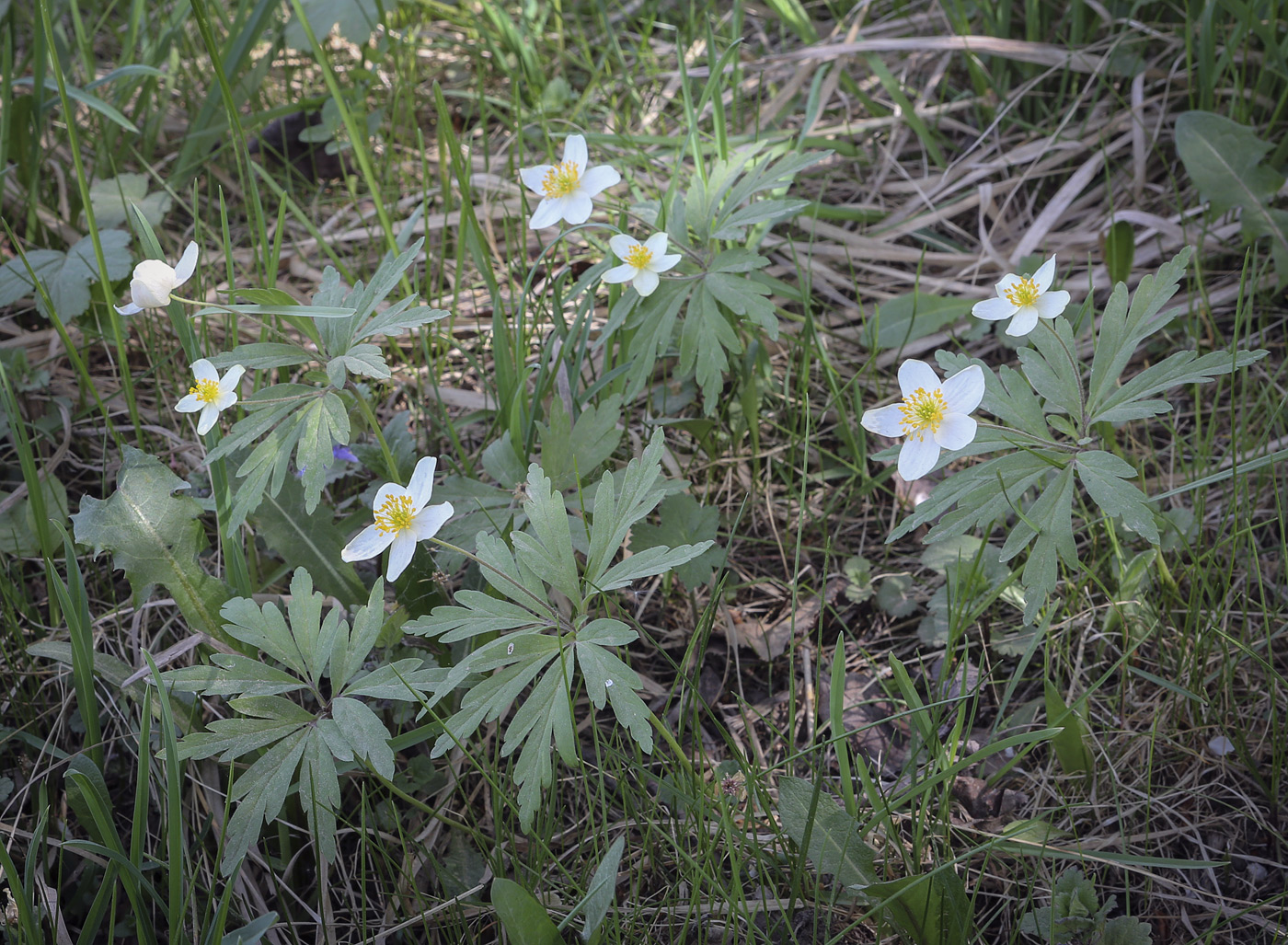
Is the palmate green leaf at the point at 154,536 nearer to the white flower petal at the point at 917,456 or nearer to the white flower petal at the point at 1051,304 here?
the white flower petal at the point at 917,456

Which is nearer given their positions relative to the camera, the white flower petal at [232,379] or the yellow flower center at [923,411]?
the yellow flower center at [923,411]

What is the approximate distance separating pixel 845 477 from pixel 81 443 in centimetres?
217

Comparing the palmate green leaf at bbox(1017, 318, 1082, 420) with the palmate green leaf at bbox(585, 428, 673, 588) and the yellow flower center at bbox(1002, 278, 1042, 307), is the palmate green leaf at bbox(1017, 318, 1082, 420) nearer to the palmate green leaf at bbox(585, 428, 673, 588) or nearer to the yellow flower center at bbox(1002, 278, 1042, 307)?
the yellow flower center at bbox(1002, 278, 1042, 307)

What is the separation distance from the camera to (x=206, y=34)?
185 centimetres

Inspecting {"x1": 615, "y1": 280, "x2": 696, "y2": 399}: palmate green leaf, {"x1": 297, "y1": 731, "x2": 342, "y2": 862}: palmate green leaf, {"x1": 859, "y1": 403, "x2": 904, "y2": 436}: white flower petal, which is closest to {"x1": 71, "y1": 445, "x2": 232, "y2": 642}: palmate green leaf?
{"x1": 297, "y1": 731, "x2": 342, "y2": 862}: palmate green leaf

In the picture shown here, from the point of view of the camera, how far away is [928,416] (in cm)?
163

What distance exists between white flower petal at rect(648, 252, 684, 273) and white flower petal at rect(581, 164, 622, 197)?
253 millimetres

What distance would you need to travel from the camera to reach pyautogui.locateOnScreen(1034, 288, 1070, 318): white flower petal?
1707mm

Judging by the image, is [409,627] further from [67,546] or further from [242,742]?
[67,546]

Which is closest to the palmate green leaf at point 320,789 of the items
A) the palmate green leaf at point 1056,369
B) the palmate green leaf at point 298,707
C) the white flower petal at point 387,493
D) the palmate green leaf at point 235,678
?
the palmate green leaf at point 298,707

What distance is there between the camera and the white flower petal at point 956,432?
1593 mm

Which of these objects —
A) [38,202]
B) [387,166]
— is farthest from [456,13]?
[38,202]

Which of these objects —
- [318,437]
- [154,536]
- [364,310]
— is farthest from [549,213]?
[154,536]

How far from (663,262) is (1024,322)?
775 mm
